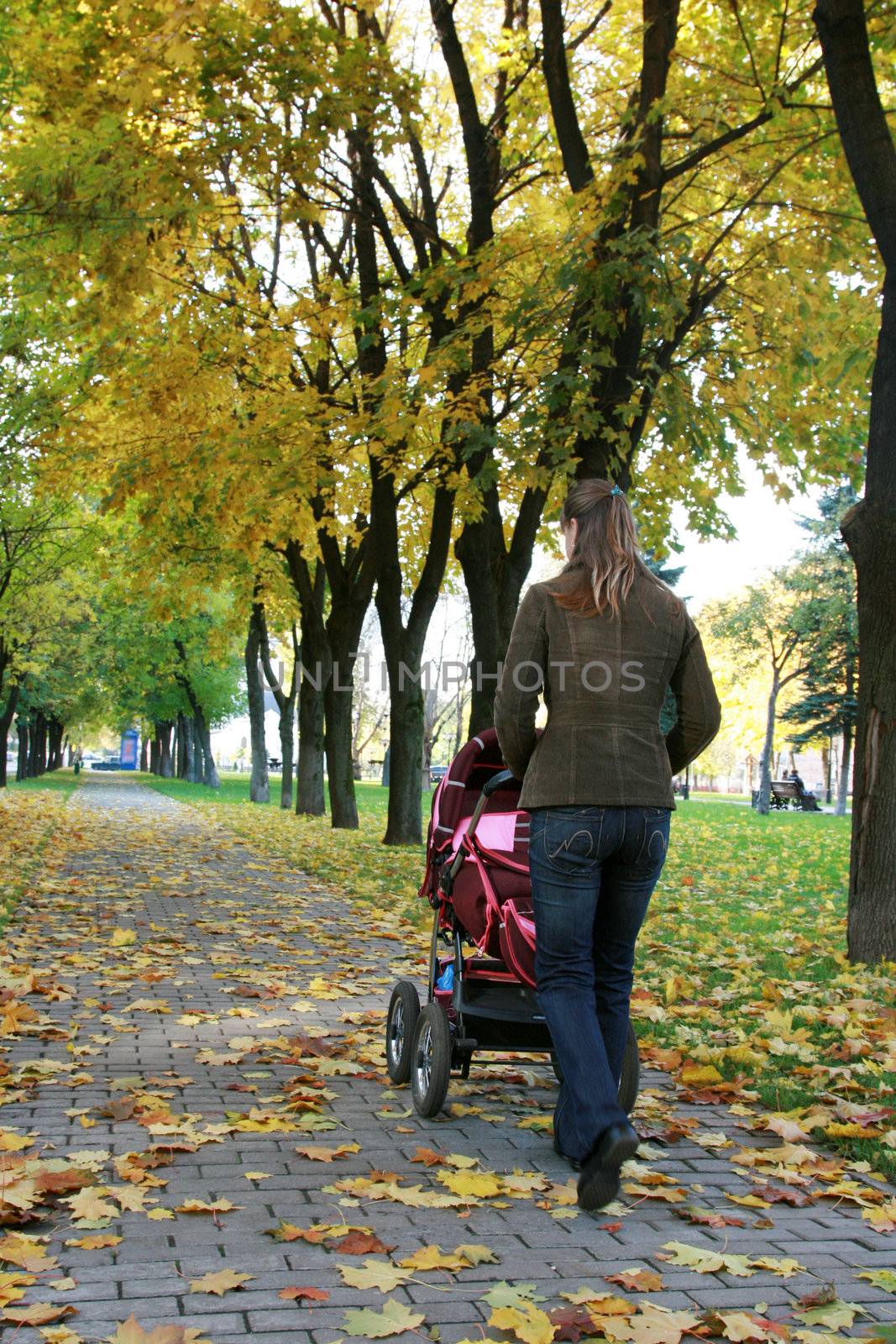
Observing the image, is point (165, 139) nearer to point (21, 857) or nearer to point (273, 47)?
point (273, 47)

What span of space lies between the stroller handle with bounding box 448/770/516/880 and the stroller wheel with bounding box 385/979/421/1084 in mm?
675

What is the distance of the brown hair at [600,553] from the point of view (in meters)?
3.99

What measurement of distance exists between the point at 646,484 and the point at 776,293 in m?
4.15

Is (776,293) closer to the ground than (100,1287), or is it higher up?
higher up

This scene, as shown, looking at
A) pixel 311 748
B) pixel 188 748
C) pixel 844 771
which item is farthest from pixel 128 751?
pixel 311 748

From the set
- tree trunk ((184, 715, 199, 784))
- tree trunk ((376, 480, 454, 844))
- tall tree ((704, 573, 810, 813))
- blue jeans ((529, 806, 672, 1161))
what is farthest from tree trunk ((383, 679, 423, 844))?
tree trunk ((184, 715, 199, 784))

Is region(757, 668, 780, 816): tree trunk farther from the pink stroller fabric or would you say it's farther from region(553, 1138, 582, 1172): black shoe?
region(553, 1138, 582, 1172): black shoe

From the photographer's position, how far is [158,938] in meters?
9.18

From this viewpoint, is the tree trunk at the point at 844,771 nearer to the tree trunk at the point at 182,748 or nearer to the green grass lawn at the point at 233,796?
the green grass lawn at the point at 233,796

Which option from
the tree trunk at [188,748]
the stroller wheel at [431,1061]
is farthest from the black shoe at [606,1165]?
the tree trunk at [188,748]

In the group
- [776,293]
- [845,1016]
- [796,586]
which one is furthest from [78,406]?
[796,586]

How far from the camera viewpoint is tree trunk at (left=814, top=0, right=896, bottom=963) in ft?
26.5

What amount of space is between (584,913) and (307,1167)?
1310 mm

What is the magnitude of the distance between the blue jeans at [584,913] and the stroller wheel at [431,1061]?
27.0 inches
